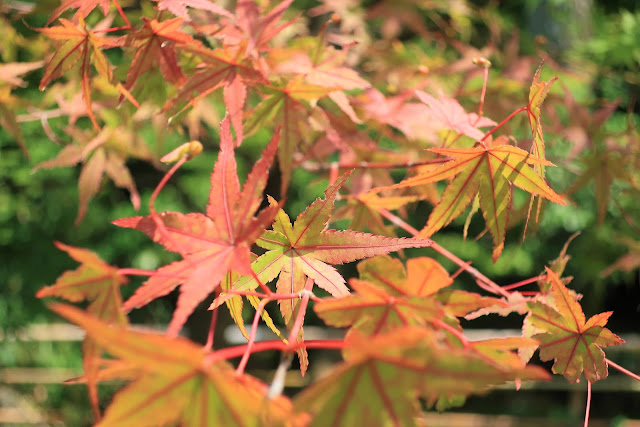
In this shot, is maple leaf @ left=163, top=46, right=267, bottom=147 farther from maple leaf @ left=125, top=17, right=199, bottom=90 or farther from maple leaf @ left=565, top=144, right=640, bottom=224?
maple leaf @ left=565, top=144, right=640, bottom=224

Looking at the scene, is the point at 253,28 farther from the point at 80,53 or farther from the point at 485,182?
the point at 485,182

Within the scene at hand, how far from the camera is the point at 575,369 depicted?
22.3 inches

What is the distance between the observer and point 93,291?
42cm

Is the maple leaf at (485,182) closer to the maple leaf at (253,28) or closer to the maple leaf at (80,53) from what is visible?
the maple leaf at (253,28)

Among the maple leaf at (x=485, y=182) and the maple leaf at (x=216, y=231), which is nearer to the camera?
the maple leaf at (x=216, y=231)

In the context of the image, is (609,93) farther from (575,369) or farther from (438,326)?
(438,326)

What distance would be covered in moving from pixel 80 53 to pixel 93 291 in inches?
13.6

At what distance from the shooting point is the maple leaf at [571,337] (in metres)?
0.55

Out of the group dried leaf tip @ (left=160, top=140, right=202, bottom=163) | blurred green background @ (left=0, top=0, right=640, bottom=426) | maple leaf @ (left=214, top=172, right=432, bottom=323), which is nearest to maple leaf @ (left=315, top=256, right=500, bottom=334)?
maple leaf @ (left=214, top=172, right=432, bottom=323)

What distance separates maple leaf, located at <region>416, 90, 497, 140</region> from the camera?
0.68 meters

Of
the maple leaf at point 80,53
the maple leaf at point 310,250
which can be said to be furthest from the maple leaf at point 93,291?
the maple leaf at point 80,53

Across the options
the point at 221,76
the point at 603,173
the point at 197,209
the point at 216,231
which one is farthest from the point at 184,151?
the point at 197,209

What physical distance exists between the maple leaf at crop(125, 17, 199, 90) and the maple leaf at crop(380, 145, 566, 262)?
12.5 inches

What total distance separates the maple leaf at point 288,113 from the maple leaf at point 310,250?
4.7 inches
